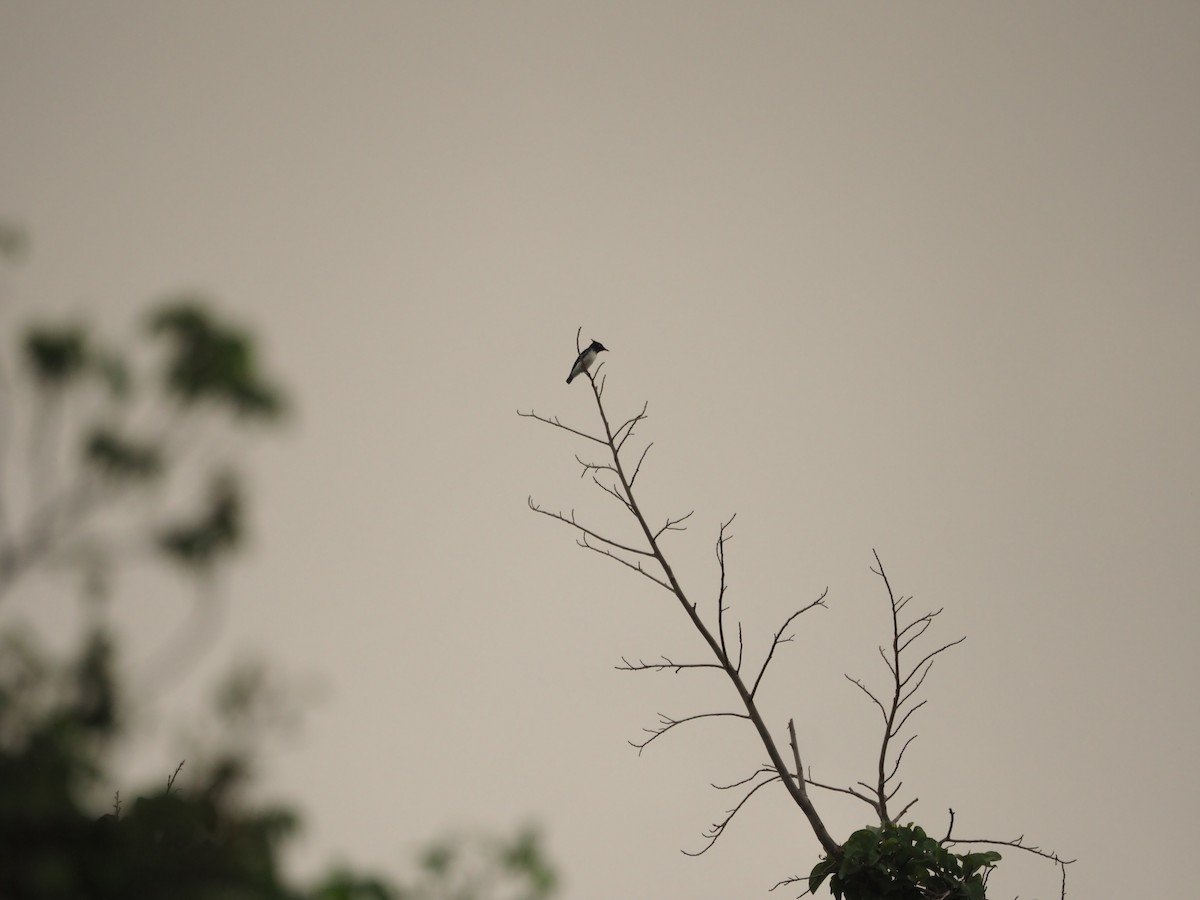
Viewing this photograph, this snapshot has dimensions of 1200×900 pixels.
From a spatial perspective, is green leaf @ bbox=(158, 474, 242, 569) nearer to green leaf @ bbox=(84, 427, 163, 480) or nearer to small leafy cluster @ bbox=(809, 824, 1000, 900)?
green leaf @ bbox=(84, 427, 163, 480)

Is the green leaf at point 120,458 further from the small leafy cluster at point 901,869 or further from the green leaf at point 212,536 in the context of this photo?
the small leafy cluster at point 901,869

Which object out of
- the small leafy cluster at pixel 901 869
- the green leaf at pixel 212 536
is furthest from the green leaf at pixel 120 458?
the small leafy cluster at pixel 901 869

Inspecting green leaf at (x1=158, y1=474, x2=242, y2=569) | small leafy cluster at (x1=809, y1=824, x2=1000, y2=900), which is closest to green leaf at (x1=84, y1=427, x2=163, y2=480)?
green leaf at (x1=158, y1=474, x2=242, y2=569)

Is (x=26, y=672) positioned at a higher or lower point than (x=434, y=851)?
lower

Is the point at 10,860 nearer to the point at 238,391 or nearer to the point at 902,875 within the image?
the point at 238,391

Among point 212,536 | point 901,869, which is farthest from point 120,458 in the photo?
point 901,869

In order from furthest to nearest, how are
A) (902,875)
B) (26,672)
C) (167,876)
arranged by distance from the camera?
(902,875) → (26,672) → (167,876)

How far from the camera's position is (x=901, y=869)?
3.71 metres

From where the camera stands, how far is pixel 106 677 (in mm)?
3459

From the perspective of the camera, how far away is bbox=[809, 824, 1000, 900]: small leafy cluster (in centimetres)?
369

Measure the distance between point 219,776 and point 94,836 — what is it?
41.4 inches

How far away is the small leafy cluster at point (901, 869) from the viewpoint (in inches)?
145

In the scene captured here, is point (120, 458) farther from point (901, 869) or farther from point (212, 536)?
point (901, 869)

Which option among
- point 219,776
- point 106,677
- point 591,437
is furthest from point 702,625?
point 106,677
